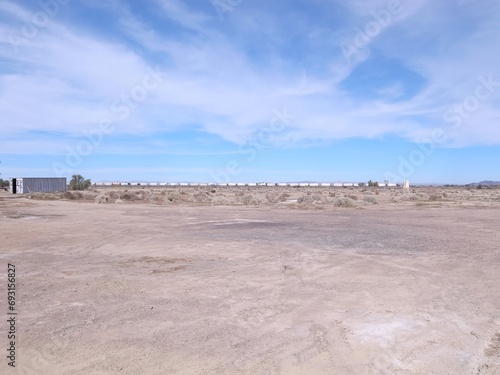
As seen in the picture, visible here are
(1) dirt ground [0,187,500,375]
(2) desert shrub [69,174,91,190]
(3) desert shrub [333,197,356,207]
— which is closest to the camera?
(1) dirt ground [0,187,500,375]

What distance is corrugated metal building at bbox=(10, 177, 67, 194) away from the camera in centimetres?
6097

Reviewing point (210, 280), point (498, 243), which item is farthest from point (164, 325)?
point (498, 243)

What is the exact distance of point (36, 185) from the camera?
6419cm

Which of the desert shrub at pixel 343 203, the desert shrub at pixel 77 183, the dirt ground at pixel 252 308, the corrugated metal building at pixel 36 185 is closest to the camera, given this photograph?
the dirt ground at pixel 252 308

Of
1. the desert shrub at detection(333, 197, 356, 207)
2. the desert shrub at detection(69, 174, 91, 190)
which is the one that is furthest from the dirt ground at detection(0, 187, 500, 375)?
the desert shrub at detection(69, 174, 91, 190)

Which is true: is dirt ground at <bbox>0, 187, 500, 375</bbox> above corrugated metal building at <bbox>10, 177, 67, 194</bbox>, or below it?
below

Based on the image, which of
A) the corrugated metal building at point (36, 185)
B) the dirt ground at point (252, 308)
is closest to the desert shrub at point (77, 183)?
the corrugated metal building at point (36, 185)

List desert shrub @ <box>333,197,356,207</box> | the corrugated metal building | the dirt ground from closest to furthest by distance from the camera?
the dirt ground → desert shrub @ <box>333,197,356,207</box> → the corrugated metal building

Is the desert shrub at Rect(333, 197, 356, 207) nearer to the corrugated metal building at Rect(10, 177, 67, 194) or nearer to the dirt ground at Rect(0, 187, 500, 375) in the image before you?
the dirt ground at Rect(0, 187, 500, 375)

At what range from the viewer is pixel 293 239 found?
16734 millimetres

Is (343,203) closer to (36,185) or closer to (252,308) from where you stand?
(252,308)

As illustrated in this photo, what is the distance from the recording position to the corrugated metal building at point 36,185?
200 ft

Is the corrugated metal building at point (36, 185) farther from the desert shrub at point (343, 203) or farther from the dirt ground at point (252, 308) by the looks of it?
the dirt ground at point (252, 308)

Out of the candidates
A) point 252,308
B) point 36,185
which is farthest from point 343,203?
point 36,185
